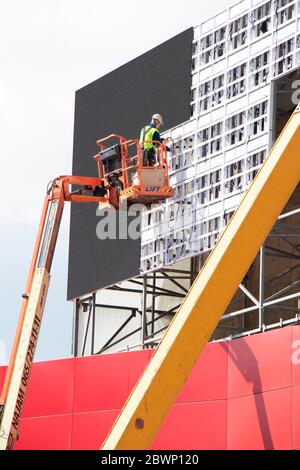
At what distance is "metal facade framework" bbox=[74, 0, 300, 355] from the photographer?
35.2 metres

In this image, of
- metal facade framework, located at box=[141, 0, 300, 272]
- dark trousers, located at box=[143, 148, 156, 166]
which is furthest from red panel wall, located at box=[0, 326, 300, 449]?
dark trousers, located at box=[143, 148, 156, 166]

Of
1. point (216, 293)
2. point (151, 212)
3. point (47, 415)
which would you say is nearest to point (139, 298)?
point (151, 212)

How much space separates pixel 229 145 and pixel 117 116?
7130mm

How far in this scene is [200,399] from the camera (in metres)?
32.1

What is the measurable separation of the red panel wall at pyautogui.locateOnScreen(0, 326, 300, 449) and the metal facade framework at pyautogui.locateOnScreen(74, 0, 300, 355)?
2376 millimetres

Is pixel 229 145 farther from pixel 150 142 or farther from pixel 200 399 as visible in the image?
pixel 200 399

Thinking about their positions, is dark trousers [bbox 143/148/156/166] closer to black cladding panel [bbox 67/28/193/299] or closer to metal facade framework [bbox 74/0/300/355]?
metal facade framework [bbox 74/0/300/355]

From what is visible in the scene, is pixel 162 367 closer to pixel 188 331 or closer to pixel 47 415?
pixel 188 331

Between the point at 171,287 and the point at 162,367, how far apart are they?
58.1 ft

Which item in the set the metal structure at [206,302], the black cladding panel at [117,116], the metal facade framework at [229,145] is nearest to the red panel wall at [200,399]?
the metal facade framework at [229,145]

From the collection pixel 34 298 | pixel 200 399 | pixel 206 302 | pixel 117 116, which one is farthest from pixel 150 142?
pixel 206 302

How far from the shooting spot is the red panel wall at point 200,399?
2975cm

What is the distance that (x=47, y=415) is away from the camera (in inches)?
1416

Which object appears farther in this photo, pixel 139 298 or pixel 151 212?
pixel 139 298
